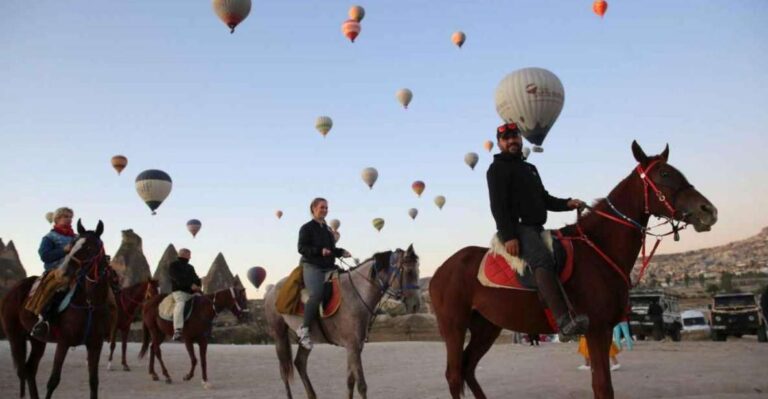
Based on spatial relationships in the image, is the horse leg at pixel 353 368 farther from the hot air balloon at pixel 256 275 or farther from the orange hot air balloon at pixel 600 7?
the hot air balloon at pixel 256 275

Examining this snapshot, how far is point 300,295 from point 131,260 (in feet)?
152

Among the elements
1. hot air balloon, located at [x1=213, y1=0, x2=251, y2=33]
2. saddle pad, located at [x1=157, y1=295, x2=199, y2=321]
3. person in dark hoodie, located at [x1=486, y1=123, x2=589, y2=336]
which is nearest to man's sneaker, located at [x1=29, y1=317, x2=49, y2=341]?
saddle pad, located at [x1=157, y1=295, x2=199, y2=321]

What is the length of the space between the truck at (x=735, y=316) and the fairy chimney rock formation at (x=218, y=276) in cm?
4177

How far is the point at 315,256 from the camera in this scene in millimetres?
9258

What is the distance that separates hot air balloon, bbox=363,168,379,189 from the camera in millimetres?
53969

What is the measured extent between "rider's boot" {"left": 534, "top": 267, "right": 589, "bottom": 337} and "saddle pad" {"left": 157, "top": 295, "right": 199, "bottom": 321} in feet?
34.1

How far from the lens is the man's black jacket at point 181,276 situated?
46.8ft

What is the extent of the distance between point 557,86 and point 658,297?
10883mm

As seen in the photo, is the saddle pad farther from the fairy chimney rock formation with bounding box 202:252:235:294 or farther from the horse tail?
the fairy chimney rock formation with bounding box 202:252:235:294

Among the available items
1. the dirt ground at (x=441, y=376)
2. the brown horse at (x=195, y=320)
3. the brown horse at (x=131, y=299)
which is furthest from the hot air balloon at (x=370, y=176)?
the brown horse at (x=195, y=320)

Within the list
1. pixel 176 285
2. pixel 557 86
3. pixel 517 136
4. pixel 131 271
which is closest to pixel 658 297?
pixel 557 86

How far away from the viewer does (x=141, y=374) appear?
1518 centimetres

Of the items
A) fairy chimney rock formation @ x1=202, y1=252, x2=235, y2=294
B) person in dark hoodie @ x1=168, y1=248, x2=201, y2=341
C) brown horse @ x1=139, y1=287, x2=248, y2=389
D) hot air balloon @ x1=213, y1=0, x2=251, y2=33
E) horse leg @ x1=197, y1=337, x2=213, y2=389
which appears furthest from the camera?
fairy chimney rock formation @ x1=202, y1=252, x2=235, y2=294

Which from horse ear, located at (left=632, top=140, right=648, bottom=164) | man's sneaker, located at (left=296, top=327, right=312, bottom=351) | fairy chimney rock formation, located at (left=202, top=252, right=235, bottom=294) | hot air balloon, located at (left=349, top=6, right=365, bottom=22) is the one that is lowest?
man's sneaker, located at (left=296, top=327, right=312, bottom=351)
